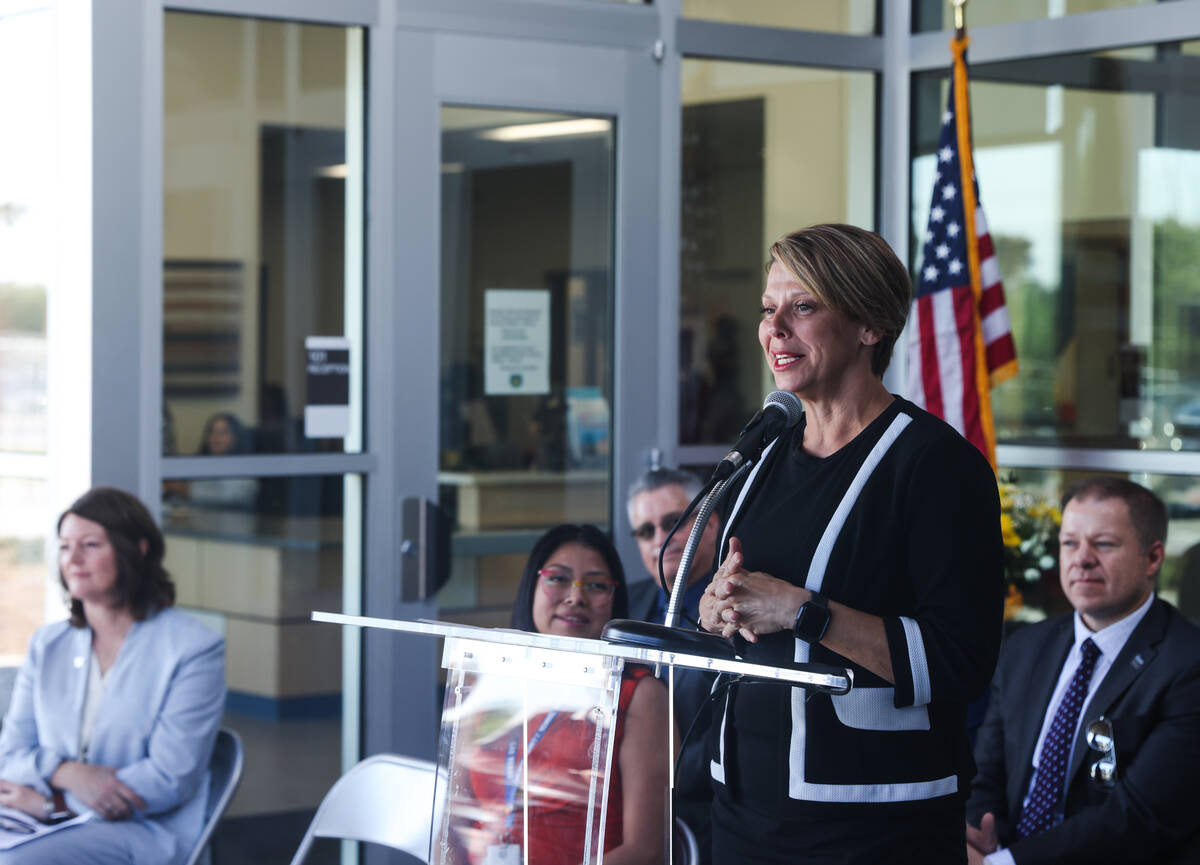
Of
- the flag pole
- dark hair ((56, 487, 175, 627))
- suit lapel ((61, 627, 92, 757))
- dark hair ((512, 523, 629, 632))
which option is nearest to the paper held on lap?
suit lapel ((61, 627, 92, 757))

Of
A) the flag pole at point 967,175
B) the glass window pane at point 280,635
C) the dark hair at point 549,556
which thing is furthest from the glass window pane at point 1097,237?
the glass window pane at point 280,635

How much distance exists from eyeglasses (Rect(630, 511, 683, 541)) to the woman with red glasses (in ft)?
1.65

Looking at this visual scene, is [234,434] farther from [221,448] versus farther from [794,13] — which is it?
[794,13]

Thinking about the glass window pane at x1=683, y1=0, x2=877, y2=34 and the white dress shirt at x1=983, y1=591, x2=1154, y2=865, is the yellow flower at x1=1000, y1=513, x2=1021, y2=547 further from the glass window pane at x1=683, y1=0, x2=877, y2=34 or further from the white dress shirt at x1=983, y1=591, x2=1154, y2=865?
the glass window pane at x1=683, y1=0, x2=877, y2=34

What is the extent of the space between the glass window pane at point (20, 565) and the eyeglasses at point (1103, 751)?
108 inches

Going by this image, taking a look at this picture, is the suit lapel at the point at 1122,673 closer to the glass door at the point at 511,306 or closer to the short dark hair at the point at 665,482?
the short dark hair at the point at 665,482

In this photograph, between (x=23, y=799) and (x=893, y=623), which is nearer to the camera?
(x=893, y=623)

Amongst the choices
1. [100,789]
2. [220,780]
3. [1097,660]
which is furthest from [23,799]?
[1097,660]

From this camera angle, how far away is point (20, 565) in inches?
155

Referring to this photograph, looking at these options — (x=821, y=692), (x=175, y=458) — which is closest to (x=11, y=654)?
(x=175, y=458)

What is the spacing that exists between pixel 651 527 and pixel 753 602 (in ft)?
6.17

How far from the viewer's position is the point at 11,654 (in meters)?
3.89

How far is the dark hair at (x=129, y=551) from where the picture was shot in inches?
131

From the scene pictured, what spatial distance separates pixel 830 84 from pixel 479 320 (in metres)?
1.46
